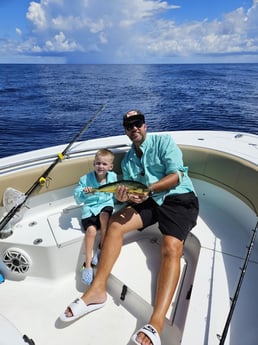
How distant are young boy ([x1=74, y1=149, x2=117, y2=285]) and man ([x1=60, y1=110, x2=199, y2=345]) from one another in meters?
0.15

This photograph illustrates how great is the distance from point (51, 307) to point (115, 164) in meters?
1.49

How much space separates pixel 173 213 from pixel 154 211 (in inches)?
8.6

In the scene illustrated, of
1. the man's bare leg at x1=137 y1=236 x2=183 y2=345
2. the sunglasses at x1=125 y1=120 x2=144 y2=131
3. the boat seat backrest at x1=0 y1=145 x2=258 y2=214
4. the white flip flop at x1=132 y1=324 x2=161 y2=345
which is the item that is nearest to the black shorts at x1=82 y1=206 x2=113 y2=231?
the boat seat backrest at x1=0 y1=145 x2=258 y2=214

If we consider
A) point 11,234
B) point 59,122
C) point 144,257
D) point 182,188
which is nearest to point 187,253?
point 144,257

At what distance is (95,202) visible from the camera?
8.51 feet

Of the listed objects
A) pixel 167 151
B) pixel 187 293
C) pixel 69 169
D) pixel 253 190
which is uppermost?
pixel 167 151

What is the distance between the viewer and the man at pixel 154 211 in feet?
6.69

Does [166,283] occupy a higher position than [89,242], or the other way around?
[89,242]

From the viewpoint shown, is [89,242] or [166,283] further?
[89,242]

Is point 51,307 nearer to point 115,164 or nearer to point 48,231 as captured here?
point 48,231

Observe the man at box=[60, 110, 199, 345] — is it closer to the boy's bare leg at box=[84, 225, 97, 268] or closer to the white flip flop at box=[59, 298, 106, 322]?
the white flip flop at box=[59, 298, 106, 322]

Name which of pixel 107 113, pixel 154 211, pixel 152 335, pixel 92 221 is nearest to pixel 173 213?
pixel 154 211

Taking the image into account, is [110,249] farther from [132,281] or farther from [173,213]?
[173,213]

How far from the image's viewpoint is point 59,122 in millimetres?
12352
